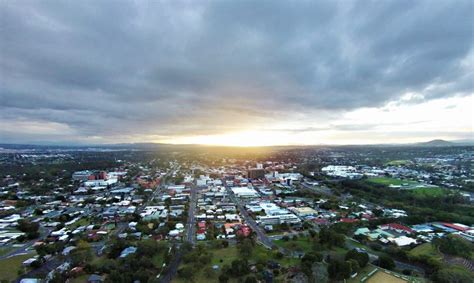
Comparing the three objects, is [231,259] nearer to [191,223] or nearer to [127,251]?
[127,251]

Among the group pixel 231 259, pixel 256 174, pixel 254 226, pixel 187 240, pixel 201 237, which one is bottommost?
pixel 254 226

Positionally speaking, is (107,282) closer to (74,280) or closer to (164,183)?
(74,280)

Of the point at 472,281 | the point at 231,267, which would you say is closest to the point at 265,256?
the point at 231,267

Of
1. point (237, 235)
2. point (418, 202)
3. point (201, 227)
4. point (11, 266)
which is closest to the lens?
point (11, 266)

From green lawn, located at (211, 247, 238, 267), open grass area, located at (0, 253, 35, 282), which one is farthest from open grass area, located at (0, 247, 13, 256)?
green lawn, located at (211, 247, 238, 267)

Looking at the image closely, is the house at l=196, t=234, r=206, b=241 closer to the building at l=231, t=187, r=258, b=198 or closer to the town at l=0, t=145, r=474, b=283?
the town at l=0, t=145, r=474, b=283

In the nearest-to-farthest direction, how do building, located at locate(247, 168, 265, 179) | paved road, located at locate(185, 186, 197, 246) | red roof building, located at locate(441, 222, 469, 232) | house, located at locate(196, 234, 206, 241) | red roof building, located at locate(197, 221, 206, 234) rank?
house, located at locate(196, 234, 206, 241) → paved road, located at locate(185, 186, 197, 246) → red roof building, located at locate(441, 222, 469, 232) → red roof building, located at locate(197, 221, 206, 234) → building, located at locate(247, 168, 265, 179)

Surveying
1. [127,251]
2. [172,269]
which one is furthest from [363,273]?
[127,251]
